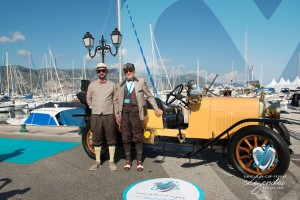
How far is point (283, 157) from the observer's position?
3553 millimetres

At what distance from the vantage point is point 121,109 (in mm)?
4449

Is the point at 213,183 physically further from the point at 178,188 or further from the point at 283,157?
the point at 283,157

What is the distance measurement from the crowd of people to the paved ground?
366 millimetres

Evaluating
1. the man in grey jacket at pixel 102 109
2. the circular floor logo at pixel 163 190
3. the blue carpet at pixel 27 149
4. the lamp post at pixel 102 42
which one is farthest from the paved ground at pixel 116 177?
the lamp post at pixel 102 42

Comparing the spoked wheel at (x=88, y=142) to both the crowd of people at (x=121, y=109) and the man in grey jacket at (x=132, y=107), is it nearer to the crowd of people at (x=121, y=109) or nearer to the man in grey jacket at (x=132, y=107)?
the crowd of people at (x=121, y=109)

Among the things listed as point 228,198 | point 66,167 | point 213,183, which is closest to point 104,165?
point 66,167

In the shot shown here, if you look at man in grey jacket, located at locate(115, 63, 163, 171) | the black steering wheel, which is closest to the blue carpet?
man in grey jacket, located at locate(115, 63, 163, 171)

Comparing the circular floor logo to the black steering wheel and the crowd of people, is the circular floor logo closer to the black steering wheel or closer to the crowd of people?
the crowd of people

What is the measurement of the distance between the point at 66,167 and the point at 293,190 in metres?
3.69

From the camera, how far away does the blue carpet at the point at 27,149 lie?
5.33 metres

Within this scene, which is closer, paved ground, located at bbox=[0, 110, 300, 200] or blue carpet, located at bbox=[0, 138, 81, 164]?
paved ground, located at bbox=[0, 110, 300, 200]

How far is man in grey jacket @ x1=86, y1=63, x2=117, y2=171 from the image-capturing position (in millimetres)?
4520

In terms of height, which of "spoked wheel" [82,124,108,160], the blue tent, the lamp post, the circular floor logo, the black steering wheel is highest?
the lamp post

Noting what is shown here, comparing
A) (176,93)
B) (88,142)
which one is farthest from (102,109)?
(176,93)
